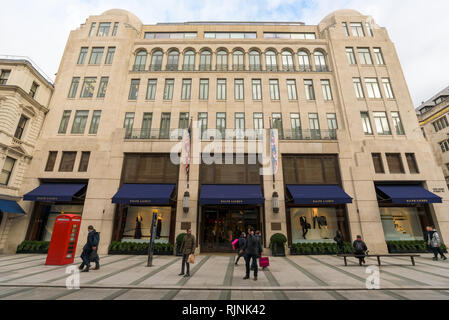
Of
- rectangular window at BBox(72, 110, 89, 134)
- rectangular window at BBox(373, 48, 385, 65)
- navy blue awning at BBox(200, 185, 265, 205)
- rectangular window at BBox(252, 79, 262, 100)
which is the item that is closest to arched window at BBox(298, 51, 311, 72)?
rectangular window at BBox(252, 79, 262, 100)

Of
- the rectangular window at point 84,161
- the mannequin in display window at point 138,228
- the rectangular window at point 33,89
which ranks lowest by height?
the mannequin in display window at point 138,228

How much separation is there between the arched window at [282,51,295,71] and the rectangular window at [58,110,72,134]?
22.3 metres

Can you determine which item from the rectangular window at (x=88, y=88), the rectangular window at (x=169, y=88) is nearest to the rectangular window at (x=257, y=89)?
the rectangular window at (x=169, y=88)

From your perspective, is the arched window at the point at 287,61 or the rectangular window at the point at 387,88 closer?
the rectangular window at the point at 387,88

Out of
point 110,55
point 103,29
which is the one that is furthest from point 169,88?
point 103,29

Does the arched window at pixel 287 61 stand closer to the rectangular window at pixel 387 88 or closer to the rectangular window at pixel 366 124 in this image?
the rectangular window at pixel 366 124

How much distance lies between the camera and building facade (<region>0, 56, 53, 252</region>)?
15.4m

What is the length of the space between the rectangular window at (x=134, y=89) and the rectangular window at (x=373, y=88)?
77.1 feet

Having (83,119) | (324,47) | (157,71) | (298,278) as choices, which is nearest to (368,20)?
(324,47)

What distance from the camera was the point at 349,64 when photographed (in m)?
20.8

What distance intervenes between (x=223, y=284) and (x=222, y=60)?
21195 mm

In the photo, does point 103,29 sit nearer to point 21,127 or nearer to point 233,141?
point 21,127

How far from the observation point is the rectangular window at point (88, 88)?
19766 millimetres

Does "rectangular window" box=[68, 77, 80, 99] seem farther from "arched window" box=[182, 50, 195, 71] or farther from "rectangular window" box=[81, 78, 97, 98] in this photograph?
"arched window" box=[182, 50, 195, 71]
